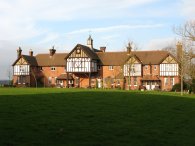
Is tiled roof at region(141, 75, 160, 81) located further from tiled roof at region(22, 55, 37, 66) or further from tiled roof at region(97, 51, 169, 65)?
tiled roof at region(22, 55, 37, 66)

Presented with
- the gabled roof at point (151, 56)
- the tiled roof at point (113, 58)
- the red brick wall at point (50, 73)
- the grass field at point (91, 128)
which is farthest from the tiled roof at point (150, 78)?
the grass field at point (91, 128)

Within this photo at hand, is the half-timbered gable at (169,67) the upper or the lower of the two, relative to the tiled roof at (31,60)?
lower

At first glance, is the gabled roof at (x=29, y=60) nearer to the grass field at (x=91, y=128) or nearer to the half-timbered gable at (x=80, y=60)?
the half-timbered gable at (x=80, y=60)

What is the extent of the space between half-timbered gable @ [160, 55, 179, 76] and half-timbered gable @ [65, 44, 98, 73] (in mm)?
13800

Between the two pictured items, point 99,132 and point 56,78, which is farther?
point 56,78

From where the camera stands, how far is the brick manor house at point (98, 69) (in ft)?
220

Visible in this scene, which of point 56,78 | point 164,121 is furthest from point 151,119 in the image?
point 56,78

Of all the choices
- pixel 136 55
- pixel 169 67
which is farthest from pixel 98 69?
pixel 169 67

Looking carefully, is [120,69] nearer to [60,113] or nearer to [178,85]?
[178,85]

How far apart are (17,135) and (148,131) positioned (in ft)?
16.3

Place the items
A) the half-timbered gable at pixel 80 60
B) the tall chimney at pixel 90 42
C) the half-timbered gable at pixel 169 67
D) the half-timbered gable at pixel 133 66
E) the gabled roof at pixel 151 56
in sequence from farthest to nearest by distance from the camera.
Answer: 1. the tall chimney at pixel 90 42
2. the half-timbered gable at pixel 80 60
3. the gabled roof at pixel 151 56
4. the half-timbered gable at pixel 133 66
5. the half-timbered gable at pixel 169 67

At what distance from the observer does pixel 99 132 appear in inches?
490

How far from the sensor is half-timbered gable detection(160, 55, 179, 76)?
216 feet

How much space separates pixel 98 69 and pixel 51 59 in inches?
463
